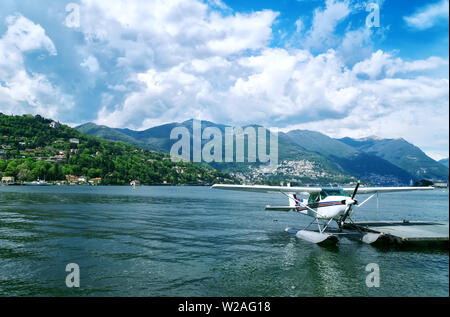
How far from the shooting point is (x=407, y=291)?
9344 millimetres

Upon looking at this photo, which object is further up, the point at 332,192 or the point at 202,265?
the point at 332,192

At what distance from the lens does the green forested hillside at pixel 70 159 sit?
12494 centimetres

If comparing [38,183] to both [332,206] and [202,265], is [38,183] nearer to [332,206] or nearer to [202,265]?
[202,265]

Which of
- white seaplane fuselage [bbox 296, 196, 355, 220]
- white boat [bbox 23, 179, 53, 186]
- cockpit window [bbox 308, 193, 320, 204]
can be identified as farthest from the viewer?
white boat [bbox 23, 179, 53, 186]

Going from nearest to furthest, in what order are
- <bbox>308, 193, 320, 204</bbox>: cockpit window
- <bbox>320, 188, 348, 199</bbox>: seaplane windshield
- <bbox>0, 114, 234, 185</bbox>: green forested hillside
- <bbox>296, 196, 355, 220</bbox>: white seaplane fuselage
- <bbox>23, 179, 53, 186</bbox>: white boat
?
1. <bbox>296, 196, 355, 220</bbox>: white seaplane fuselage
2. <bbox>320, 188, 348, 199</bbox>: seaplane windshield
3. <bbox>308, 193, 320, 204</bbox>: cockpit window
4. <bbox>23, 179, 53, 186</bbox>: white boat
5. <bbox>0, 114, 234, 185</bbox>: green forested hillside

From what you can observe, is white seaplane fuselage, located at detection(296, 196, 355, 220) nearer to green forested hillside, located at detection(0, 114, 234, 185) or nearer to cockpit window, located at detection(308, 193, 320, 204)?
cockpit window, located at detection(308, 193, 320, 204)

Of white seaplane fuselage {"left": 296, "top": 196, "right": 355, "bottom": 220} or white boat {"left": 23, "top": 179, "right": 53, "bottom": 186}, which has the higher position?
white seaplane fuselage {"left": 296, "top": 196, "right": 355, "bottom": 220}

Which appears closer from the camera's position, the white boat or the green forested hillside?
the white boat

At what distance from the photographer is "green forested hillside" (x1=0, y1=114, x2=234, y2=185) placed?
125 m

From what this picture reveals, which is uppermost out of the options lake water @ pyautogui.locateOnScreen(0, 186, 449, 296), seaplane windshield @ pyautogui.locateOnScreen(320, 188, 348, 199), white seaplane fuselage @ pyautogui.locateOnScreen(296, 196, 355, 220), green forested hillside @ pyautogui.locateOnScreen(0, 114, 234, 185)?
green forested hillside @ pyautogui.locateOnScreen(0, 114, 234, 185)

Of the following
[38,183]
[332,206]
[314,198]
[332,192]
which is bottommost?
[38,183]

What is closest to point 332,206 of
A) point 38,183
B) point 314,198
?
point 314,198

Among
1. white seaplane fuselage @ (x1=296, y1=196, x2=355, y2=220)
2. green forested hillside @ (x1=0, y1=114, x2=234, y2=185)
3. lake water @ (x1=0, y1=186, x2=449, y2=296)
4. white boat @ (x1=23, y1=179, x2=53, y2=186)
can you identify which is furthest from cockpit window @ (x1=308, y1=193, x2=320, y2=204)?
green forested hillside @ (x1=0, y1=114, x2=234, y2=185)

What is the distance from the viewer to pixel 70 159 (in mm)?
143875
